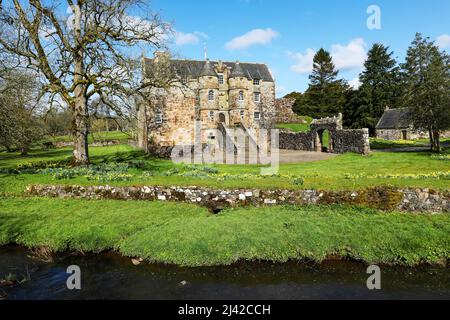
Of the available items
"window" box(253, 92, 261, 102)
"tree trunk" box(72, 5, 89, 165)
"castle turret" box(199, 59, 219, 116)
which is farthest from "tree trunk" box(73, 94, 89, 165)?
"window" box(253, 92, 261, 102)

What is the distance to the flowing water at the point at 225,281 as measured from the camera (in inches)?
350

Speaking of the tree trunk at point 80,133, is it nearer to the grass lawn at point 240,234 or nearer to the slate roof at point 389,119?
the grass lawn at point 240,234

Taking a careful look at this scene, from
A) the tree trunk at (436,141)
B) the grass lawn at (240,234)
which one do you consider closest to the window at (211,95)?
the tree trunk at (436,141)

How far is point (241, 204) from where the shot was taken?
51.4 ft

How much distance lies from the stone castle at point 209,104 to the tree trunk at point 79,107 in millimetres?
22198

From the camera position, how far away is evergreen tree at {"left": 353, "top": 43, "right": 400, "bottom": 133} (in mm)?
73312

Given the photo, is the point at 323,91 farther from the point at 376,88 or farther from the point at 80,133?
the point at 80,133

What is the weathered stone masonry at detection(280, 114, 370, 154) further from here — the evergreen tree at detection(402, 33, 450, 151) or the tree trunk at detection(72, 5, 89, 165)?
the tree trunk at detection(72, 5, 89, 165)

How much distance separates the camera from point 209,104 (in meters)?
52.0

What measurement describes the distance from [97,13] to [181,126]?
2799 centimetres

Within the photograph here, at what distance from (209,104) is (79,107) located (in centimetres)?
2993

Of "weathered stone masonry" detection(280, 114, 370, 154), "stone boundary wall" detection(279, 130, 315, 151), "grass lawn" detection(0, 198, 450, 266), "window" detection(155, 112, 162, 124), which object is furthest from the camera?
"window" detection(155, 112, 162, 124)

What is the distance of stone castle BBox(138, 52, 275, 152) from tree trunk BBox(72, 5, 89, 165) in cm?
2220
